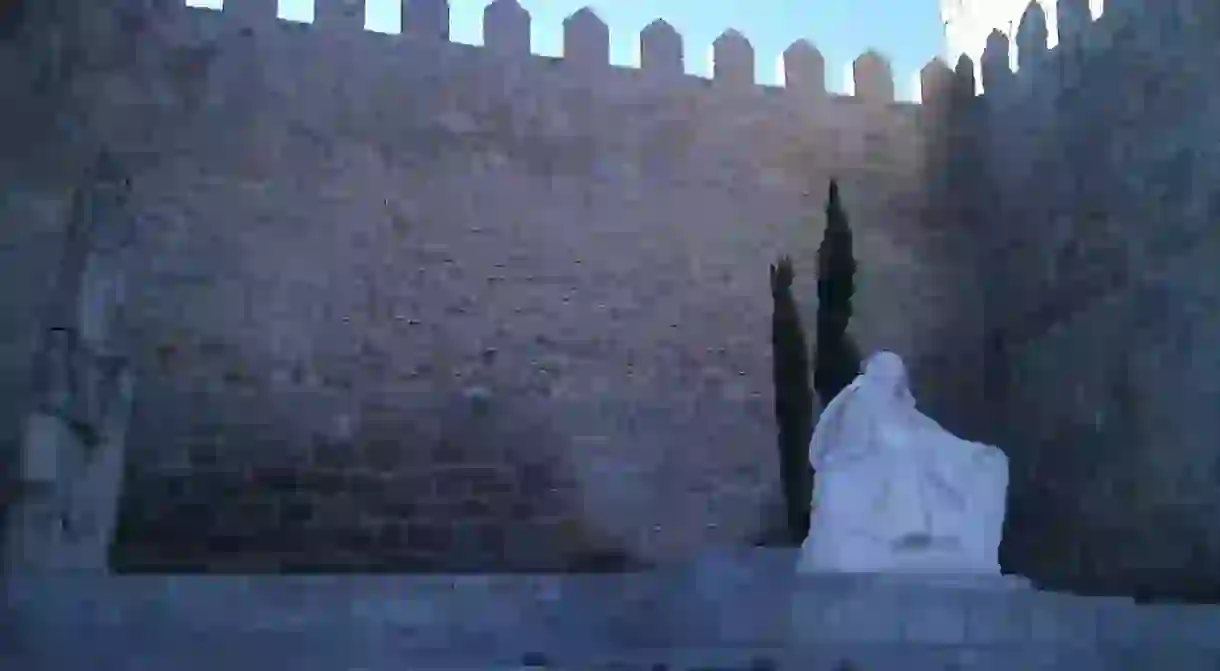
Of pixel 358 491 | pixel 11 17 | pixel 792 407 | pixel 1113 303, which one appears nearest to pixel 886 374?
pixel 792 407

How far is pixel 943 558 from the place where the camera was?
390cm

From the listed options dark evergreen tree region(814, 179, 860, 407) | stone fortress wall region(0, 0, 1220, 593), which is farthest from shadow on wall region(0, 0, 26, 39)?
dark evergreen tree region(814, 179, 860, 407)

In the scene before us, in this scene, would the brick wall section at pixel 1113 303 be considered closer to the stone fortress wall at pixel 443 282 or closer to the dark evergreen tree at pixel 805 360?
the stone fortress wall at pixel 443 282

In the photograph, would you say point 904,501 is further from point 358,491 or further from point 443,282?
point 443,282

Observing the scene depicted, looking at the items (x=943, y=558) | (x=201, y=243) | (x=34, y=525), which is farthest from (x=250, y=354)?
(x=943, y=558)

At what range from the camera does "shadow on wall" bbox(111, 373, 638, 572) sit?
7941mm

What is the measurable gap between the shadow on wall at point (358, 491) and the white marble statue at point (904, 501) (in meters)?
4.53

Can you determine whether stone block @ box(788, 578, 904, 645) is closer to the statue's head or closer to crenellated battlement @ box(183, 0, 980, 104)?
the statue's head

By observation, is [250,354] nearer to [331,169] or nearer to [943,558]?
[331,169]

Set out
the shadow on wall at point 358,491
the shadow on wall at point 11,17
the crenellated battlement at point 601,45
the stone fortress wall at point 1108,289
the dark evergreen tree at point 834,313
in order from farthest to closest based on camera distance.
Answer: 1. the crenellated battlement at point 601,45
2. the shadow on wall at point 11,17
3. the shadow on wall at point 358,491
4. the dark evergreen tree at point 834,313
5. the stone fortress wall at point 1108,289

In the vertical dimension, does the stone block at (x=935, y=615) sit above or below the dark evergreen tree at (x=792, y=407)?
below

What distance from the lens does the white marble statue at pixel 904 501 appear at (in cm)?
388

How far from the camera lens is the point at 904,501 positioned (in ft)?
12.7

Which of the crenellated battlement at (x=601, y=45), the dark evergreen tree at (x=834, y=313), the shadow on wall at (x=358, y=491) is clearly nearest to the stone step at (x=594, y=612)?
the dark evergreen tree at (x=834, y=313)
